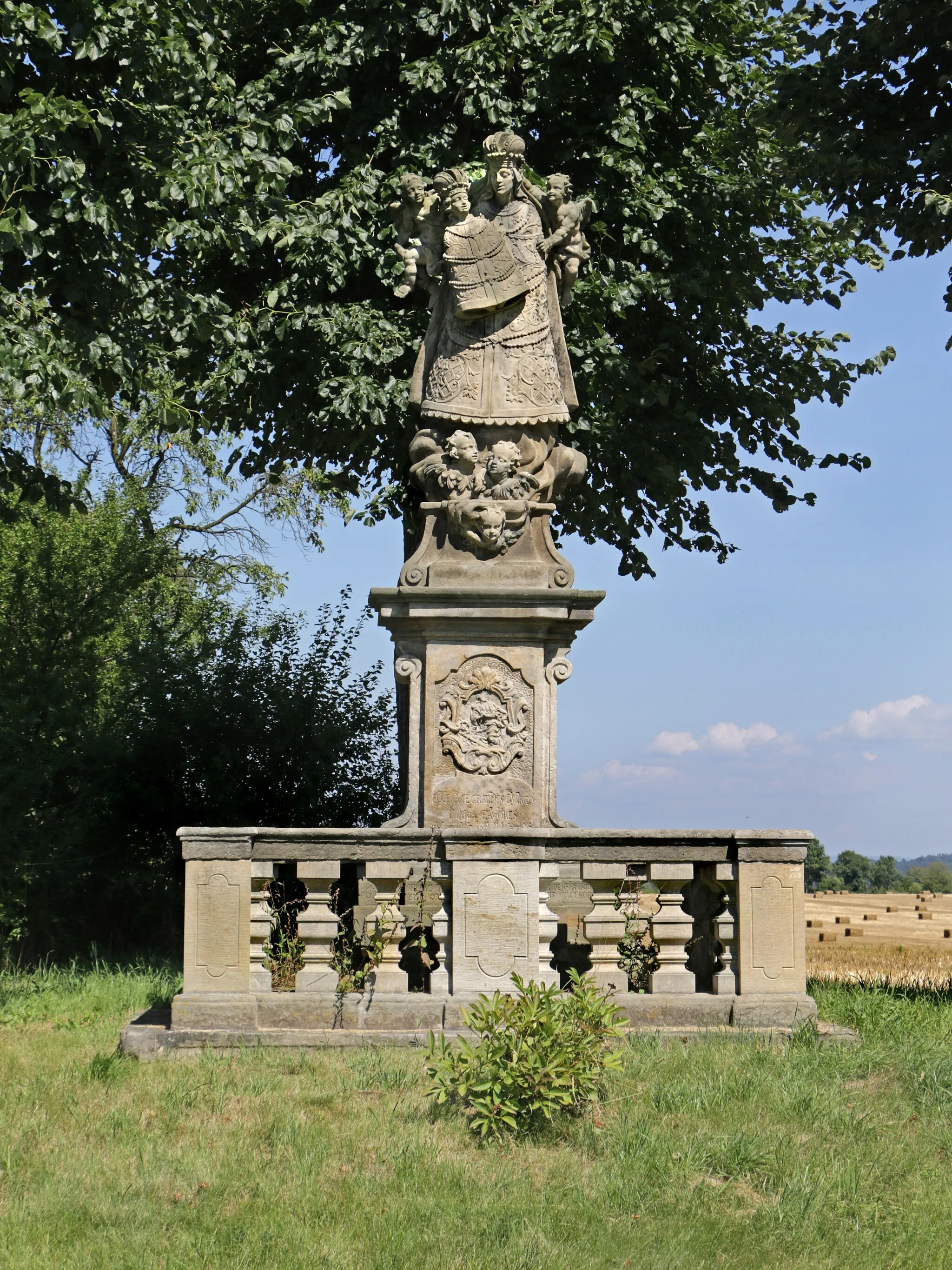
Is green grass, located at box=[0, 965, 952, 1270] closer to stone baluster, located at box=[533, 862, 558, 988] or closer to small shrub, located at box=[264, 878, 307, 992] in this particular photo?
stone baluster, located at box=[533, 862, 558, 988]

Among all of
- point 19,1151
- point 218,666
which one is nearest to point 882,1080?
point 19,1151

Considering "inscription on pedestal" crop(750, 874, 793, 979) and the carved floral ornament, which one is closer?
"inscription on pedestal" crop(750, 874, 793, 979)

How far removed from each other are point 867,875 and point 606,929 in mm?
30916

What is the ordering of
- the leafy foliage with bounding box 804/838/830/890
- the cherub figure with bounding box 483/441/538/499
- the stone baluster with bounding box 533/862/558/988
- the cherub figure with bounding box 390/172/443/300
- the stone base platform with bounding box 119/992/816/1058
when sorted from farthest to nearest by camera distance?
the leafy foliage with bounding box 804/838/830/890 → the cherub figure with bounding box 390/172/443/300 → the cherub figure with bounding box 483/441/538/499 → the stone baluster with bounding box 533/862/558/988 → the stone base platform with bounding box 119/992/816/1058

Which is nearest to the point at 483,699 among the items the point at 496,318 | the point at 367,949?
the point at 367,949

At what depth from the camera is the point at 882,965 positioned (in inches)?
511

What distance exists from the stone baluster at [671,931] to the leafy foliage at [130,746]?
653 centimetres

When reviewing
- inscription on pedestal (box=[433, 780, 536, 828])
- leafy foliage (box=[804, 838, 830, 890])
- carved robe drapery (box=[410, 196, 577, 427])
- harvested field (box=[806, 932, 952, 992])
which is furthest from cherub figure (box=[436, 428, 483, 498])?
leafy foliage (box=[804, 838, 830, 890])

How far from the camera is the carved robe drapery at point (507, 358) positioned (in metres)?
9.17

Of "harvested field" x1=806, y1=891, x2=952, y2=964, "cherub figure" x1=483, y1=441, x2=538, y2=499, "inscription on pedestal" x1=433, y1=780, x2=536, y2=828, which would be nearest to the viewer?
"inscription on pedestal" x1=433, y1=780, x2=536, y2=828

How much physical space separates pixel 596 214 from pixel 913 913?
1073cm

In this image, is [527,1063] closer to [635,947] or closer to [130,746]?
[635,947]

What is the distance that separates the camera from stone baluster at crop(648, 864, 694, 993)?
26.8 feet

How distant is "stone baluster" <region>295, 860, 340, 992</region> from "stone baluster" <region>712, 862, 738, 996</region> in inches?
91.3
